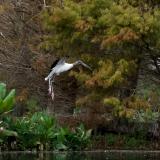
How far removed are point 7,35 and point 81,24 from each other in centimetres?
725

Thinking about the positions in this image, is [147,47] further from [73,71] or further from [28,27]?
[28,27]

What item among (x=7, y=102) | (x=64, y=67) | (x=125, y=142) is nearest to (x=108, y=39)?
(x=64, y=67)

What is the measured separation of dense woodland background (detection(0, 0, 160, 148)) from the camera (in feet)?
78.3

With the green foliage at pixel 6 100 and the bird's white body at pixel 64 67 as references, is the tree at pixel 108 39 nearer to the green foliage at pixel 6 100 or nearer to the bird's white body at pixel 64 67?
the bird's white body at pixel 64 67

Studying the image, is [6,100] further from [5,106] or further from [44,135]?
[44,135]

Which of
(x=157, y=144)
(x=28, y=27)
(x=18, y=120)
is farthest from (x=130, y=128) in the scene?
(x=28, y=27)

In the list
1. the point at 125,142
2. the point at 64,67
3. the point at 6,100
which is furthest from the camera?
the point at 64,67

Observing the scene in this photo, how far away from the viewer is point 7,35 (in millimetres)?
30781

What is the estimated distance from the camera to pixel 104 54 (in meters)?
25.8

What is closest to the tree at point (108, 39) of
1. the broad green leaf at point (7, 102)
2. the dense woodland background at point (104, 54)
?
the dense woodland background at point (104, 54)

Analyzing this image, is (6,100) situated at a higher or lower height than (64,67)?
lower

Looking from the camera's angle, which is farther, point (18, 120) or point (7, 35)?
point (7, 35)

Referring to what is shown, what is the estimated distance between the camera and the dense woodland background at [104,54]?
23859 millimetres

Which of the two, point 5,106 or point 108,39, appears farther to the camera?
point 5,106
